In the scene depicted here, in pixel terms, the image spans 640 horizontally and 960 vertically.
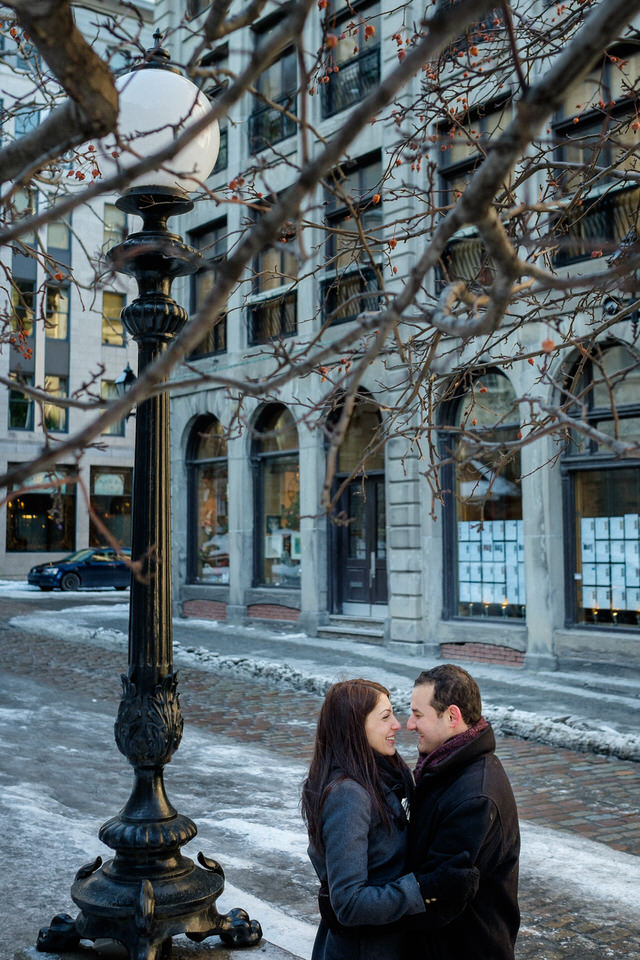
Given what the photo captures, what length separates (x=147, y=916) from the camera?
165 inches

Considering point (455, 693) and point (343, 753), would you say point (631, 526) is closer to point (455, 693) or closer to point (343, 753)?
point (455, 693)

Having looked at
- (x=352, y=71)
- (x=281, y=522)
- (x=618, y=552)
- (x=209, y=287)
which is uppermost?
(x=352, y=71)

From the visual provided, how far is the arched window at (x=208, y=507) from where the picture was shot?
21.1 meters

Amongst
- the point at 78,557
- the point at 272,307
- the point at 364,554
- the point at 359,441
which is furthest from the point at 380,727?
the point at 78,557

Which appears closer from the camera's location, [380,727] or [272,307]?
[380,727]

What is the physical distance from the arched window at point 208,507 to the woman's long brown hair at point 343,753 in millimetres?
17635

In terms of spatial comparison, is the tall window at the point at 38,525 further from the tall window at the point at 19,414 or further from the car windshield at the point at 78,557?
the car windshield at the point at 78,557

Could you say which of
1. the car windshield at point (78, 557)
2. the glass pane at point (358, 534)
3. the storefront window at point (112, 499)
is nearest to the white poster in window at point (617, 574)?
the glass pane at point (358, 534)

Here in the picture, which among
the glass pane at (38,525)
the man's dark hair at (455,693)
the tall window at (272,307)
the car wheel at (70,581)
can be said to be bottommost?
the car wheel at (70,581)

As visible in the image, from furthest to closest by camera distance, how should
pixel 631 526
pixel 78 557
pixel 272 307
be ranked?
pixel 78 557
pixel 272 307
pixel 631 526

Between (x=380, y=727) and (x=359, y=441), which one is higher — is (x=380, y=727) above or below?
below

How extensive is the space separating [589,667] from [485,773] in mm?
10596

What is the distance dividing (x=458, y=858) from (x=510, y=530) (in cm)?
1200

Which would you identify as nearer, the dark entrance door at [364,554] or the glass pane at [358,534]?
the dark entrance door at [364,554]
